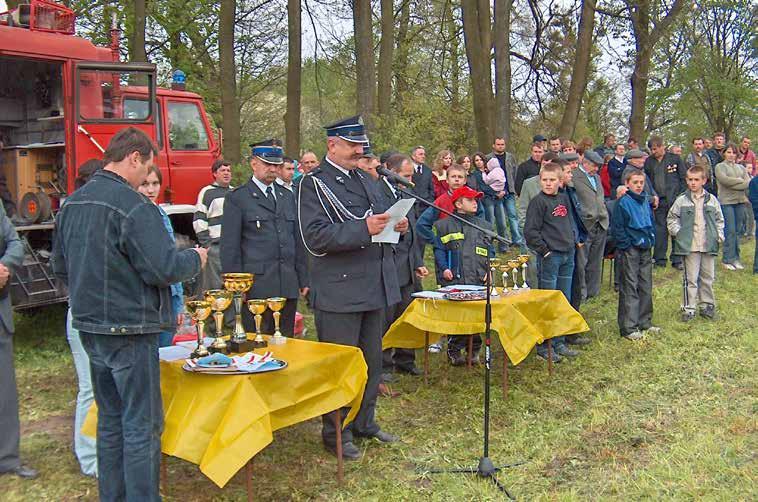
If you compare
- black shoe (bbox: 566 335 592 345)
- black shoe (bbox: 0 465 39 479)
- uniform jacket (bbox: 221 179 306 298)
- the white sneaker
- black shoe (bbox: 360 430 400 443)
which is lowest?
black shoe (bbox: 0 465 39 479)

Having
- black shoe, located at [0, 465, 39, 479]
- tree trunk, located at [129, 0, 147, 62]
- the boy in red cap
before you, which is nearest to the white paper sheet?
the boy in red cap

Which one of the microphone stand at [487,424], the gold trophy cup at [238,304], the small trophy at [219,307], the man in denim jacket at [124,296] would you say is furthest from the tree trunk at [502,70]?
the man in denim jacket at [124,296]

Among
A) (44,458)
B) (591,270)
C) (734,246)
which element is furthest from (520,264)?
(734,246)

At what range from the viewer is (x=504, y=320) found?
5.62 m

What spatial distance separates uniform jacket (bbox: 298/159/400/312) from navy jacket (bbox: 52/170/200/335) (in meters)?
1.09

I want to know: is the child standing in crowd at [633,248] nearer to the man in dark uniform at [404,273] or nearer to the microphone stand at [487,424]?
the man in dark uniform at [404,273]

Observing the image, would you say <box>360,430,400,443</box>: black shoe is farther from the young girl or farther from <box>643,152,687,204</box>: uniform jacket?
<box>643,152,687,204</box>: uniform jacket

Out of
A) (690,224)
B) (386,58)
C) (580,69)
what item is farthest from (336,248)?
(580,69)

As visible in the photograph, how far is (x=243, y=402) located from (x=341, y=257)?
1.17 m

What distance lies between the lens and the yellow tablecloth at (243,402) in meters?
3.55

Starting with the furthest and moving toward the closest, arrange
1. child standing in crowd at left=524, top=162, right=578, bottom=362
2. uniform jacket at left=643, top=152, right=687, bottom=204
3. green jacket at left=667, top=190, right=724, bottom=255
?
uniform jacket at left=643, top=152, right=687, bottom=204, green jacket at left=667, top=190, right=724, bottom=255, child standing in crowd at left=524, top=162, right=578, bottom=362

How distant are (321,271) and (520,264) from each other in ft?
7.83

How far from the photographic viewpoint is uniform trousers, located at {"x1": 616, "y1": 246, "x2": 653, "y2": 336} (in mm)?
7324

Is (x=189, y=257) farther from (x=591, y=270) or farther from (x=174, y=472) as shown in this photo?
(x=591, y=270)
